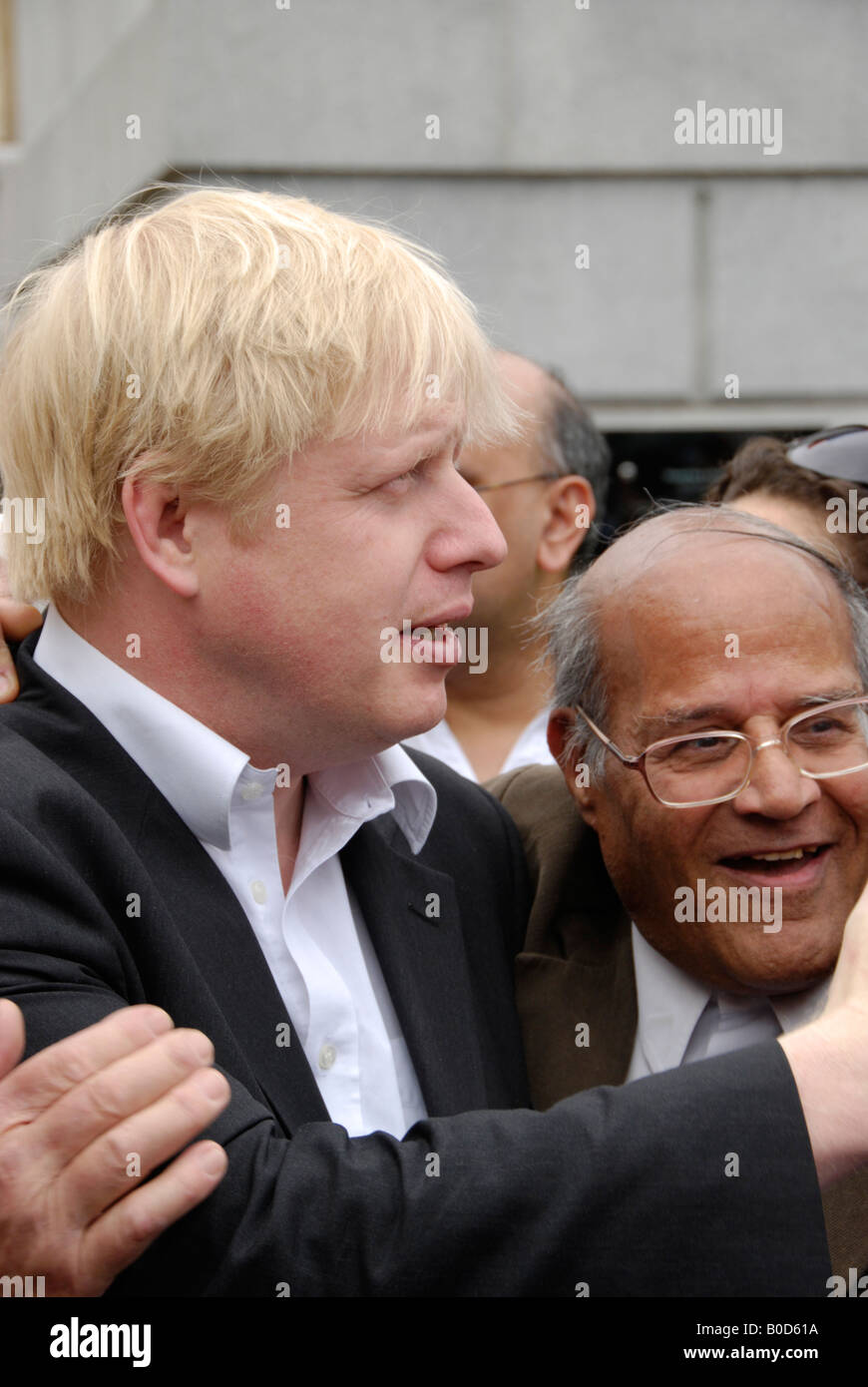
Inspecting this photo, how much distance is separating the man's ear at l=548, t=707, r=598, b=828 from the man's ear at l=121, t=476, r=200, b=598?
0.75m

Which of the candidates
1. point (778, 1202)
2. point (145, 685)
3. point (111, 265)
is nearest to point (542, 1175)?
point (778, 1202)

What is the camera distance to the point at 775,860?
2.33 metres

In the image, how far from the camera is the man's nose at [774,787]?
2.26 meters

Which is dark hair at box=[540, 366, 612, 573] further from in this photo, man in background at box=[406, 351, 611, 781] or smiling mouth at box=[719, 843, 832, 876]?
smiling mouth at box=[719, 843, 832, 876]

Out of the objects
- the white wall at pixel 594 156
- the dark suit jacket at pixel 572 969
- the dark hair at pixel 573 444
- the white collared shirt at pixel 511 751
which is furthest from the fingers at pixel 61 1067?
the white wall at pixel 594 156

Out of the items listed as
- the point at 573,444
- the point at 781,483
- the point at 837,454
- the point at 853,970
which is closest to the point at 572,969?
the point at 853,970

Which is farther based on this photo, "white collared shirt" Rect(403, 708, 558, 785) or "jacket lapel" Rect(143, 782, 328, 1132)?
"white collared shirt" Rect(403, 708, 558, 785)

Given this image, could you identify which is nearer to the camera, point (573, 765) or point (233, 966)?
point (233, 966)

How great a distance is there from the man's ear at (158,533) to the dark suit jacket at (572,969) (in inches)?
33.2

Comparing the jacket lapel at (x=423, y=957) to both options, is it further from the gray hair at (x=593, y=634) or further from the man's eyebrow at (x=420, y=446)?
the man's eyebrow at (x=420, y=446)

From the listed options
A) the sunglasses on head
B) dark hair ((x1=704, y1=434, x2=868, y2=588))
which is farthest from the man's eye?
the sunglasses on head

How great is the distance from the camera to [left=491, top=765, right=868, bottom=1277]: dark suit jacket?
8.07 feet

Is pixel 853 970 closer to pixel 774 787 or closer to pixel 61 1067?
pixel 774 787

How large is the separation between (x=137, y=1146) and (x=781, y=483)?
2.34 m
